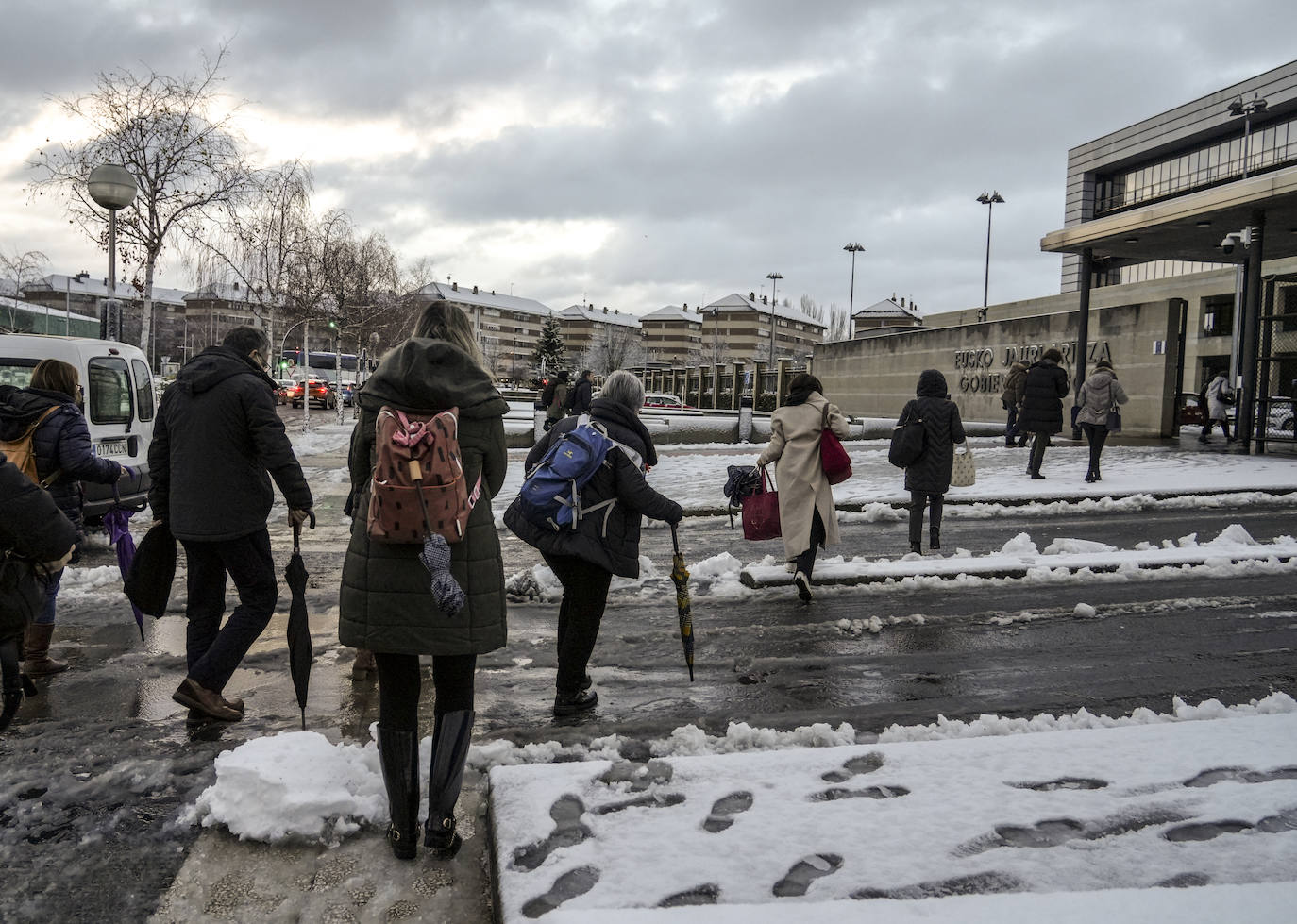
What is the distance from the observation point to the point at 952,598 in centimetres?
720

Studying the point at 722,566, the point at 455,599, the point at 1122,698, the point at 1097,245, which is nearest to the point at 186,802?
the point at 455,599

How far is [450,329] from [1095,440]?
12.2m

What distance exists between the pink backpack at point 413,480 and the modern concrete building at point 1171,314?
53.6 ft

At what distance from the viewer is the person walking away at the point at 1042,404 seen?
1338 centimetres

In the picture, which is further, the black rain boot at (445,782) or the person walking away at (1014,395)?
the person walking away at (1014,395)

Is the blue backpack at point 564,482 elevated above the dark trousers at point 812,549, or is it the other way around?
the blue backpack at point 564,482

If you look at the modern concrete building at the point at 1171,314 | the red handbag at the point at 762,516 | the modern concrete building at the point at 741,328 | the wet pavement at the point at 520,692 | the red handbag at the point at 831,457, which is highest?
the modern concrete building at the point at 741,328

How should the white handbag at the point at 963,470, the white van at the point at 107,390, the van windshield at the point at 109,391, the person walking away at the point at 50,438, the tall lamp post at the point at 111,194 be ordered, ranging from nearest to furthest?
the person walking away at the point at 50,438 → the white van at the point at 107,390 → the white handbag at the point at 963,470 → the van windshield at the point at 109,391 → the tall lamp post at the point at 111,194

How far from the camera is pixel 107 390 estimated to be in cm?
1034

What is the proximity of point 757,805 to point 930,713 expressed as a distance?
180 centimetres

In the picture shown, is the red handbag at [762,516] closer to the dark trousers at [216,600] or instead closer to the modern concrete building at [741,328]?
the dark trousers at [216,600]

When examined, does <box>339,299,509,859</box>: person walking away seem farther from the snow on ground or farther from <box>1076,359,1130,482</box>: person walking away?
<box>1076,359,1130,482</box>: person walking away

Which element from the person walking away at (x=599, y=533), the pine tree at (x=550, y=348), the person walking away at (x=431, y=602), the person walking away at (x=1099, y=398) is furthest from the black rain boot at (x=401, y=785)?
the pine tree at (x=550, y=348)

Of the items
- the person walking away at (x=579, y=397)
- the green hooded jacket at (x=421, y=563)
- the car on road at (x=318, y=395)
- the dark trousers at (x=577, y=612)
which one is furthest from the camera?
the car on road at (x=318, y=395)
